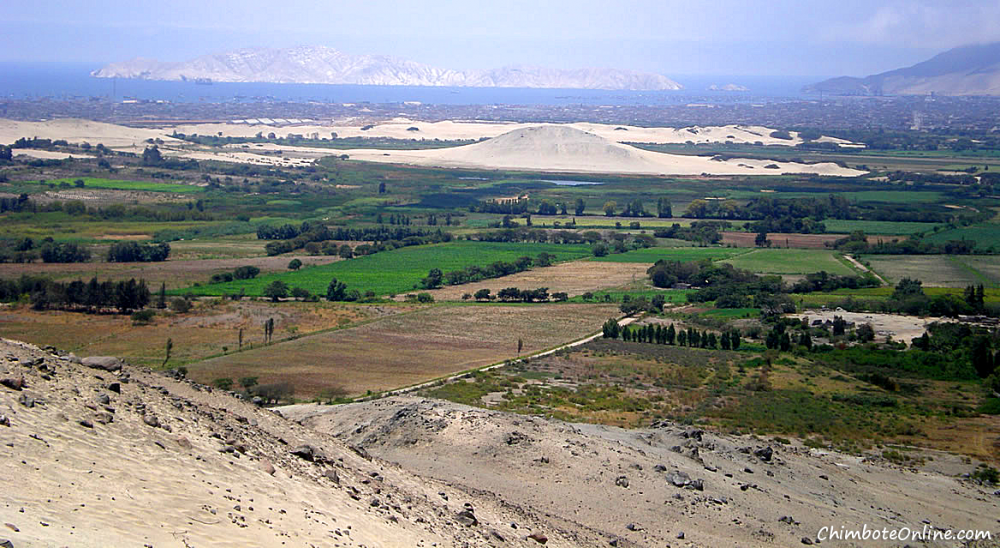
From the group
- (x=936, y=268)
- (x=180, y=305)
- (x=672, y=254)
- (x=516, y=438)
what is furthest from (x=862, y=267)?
(x=516, y=438)

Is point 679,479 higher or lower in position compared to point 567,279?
higher

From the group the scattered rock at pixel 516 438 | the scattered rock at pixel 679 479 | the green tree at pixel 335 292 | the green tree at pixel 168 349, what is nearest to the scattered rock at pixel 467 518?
the scattered rock at pixel 516 438

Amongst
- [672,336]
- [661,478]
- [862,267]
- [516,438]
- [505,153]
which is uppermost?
[505,153]

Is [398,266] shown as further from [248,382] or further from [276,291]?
[248,382]

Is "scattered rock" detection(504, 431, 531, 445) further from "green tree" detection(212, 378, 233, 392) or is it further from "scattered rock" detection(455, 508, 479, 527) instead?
"green tree" detection(212, 378, 233, 392)

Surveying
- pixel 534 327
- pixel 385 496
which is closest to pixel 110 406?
pixel 385 496

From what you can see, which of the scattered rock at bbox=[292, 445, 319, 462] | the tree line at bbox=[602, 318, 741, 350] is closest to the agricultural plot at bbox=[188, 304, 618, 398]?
the tree line at bbox=[602, 318, 741, 350]
